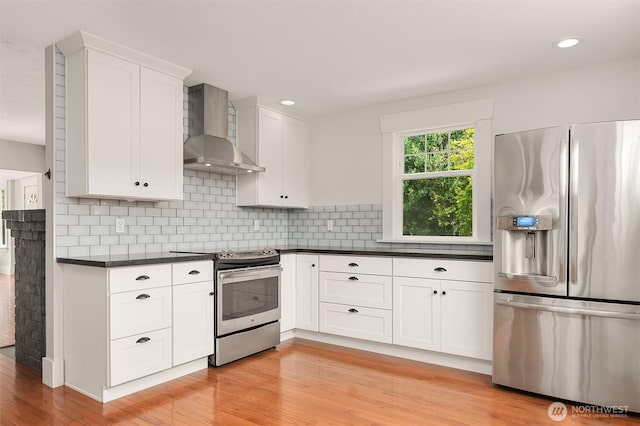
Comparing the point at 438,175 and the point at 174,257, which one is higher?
the point at 438,175

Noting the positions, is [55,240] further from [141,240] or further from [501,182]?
[501,182]

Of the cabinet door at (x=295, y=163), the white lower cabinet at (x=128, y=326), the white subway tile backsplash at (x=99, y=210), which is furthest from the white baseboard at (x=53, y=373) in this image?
the cabinet door at (x=295, y=163)

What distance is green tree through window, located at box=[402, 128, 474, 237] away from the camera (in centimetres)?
399

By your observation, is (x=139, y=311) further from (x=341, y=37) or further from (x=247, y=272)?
(x=341, y=37)

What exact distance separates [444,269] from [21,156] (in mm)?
7288

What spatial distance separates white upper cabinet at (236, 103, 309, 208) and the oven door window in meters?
0.89

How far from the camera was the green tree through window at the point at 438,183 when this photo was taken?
157 inches

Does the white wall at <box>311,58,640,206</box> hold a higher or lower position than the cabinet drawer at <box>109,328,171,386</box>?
higher

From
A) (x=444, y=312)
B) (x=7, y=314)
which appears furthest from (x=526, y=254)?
(x=7, y=314)

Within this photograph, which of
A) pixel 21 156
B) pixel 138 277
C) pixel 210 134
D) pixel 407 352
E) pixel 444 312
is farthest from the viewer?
pixel 21 156

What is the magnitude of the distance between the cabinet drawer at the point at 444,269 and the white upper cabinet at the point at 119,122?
Result: 195cm

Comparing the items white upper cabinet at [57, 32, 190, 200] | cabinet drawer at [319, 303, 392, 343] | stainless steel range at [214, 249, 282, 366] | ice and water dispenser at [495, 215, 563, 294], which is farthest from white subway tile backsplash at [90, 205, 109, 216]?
ice and water dispenser at [495, 215, 563, 294]

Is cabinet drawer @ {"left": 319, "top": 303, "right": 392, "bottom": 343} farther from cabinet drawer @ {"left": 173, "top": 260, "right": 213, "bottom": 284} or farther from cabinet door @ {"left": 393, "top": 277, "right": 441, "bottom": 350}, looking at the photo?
cabinet drawer @ {"left": 173, "top": 260, "right": 213, "bottom": 284}

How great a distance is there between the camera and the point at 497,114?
12.4ft
